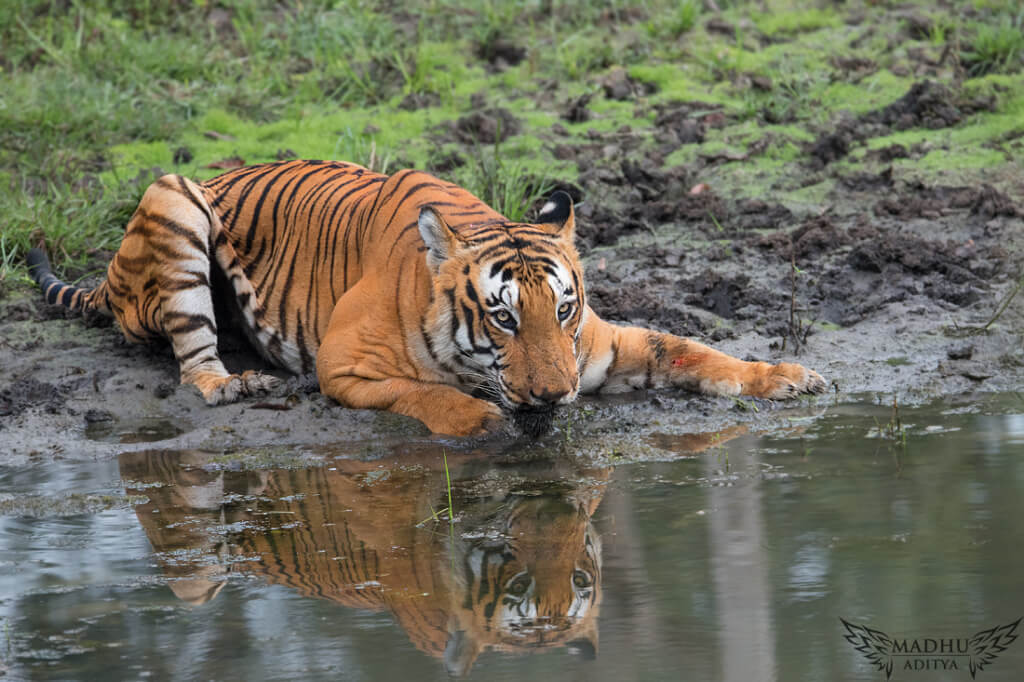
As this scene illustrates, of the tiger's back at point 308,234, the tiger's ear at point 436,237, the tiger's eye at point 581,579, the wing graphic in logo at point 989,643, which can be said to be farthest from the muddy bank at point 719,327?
the wing graphic in logo at point 989,643

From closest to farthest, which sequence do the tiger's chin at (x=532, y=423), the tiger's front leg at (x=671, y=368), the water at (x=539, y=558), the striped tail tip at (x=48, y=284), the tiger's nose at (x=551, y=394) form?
the water at (x=539, y=558) → the tiger's nose at (x=551, y=394) → the tiger's chin at (x=532, y=423) → the tiger's front leg at (x=671, y=368) → the striped tail tip at (x=48, y=284)

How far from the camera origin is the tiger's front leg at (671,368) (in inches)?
191

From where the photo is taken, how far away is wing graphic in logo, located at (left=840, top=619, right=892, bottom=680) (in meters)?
2.50

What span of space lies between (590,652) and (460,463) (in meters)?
1.74

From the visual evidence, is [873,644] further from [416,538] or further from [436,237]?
[436,237]

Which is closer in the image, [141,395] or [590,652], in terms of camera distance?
[590,652]

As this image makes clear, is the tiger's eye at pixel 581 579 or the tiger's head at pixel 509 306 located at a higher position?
the tiger's head at pixel 509 306

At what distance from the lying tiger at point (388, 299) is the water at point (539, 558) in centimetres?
35

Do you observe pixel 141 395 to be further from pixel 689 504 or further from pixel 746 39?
pixel 746 39

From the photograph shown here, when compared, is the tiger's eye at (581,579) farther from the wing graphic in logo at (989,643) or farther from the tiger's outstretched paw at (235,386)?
the tiger's outstretched paw at (235,386)

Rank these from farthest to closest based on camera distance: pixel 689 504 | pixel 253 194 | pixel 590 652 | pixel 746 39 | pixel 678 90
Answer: pixel 746 39 < pixel 678 90 < pixel 253 194 < pixel 689 504 < pixel 590 652

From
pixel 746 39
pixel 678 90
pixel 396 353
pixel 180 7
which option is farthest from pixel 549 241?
pixel 180 7

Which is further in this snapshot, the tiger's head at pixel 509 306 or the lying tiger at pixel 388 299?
the lying tiger at pixel 388 299

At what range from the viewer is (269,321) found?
5.65 m
